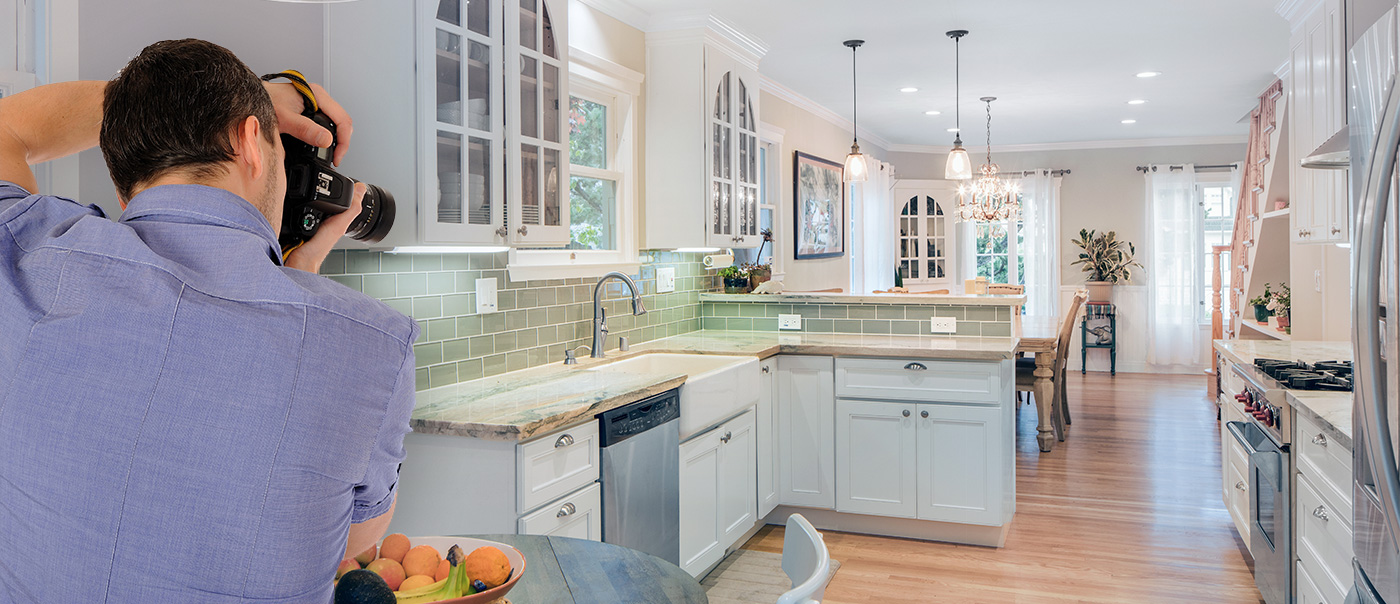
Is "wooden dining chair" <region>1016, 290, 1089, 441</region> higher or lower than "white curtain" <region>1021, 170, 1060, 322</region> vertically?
lower

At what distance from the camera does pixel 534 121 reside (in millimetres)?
2623

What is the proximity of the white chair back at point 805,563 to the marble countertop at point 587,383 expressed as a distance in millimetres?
941

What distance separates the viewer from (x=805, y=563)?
1239 mm

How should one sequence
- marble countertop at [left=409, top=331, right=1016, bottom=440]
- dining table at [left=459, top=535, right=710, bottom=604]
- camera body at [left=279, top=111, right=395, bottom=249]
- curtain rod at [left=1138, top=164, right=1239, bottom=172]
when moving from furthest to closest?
curtain rod at [left=1138, top=164, right=1239, bottom=172], marble countertop at [left=409, top=331, right=1016, bottom=440], dining table at [left=459, top=535, right=710, bottom=604], camera body at [left=279, top=111, right=395, bottom=249]

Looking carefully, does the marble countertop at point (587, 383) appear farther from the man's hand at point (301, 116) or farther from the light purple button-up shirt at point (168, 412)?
the light purple button-up shirt at point (168, 412)

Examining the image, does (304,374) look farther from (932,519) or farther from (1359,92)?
(932,519)

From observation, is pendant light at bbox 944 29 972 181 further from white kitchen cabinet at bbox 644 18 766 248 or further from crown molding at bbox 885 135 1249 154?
crown molding at bbox 885 135 1249 154

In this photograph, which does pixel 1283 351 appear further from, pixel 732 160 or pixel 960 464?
pixel 732 160

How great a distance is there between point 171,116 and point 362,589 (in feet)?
1.69

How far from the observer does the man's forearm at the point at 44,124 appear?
3.04ft

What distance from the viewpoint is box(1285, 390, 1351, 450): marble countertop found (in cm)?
194

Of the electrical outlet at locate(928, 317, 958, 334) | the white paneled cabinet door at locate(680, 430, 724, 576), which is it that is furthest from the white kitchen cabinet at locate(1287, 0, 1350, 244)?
the white paneled cabinet door at locate(680, 430, 724, 576)

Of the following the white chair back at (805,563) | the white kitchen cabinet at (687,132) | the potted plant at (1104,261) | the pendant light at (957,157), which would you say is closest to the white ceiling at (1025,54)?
the pendant light at (957,157)

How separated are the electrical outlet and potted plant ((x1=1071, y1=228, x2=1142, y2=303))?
5.25 metres
